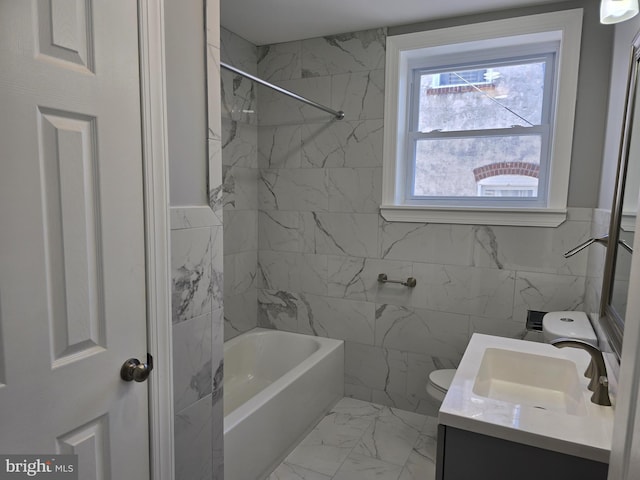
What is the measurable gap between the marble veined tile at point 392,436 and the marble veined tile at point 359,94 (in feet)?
6.44

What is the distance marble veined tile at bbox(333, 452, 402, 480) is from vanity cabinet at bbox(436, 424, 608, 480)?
109 centimetres

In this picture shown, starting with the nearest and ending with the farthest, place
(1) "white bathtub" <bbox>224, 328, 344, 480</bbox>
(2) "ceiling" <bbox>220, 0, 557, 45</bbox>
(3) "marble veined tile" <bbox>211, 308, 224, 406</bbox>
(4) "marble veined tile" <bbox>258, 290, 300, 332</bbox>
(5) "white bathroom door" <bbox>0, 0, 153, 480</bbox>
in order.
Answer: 1. (5) "white bathroom door" <bbox>0, 0, 153, 480</bbox>
2. (3) "marble veined tile" <bbox>211, 308, 224, 406</bbox>
3. (1) "white bathtub" <bbox>224, 328, 344, 480</bbox>
4. (2) "ceiling" <bbox>220, 0, 557, 45</bbox>
5. (4) "marble veined tile" <bbox>258, 290, 300, 332</bbox>

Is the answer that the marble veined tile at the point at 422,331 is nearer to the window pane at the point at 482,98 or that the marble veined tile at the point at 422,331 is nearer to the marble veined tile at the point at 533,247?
the marble veined tile at the point at 533,247

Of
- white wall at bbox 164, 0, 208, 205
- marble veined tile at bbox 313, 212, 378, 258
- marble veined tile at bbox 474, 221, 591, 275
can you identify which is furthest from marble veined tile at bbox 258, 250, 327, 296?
white wall at bbox 164, 0, 208, 205

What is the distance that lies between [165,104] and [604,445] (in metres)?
1.48

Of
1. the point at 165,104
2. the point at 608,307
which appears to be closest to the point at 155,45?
the point at 165,104

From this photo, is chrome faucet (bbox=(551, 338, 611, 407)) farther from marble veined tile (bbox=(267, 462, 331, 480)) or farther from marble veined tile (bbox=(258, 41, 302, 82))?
marble veined tile (bbox=(258, 41, 302, 82))

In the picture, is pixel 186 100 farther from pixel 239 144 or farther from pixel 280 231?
pixel 280 231

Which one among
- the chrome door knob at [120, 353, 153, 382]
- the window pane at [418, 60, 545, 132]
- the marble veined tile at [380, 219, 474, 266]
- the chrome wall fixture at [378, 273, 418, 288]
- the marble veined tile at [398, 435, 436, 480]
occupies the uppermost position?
the window pane at [418, 60, 545, 132]

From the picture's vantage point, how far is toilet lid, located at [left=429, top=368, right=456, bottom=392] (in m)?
2.34

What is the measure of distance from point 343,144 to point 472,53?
96 cm

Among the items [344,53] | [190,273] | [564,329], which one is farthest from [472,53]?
[190,273]

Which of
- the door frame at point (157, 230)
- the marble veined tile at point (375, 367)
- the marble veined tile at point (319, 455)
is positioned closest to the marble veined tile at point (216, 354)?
the door frame at point (157, 230)

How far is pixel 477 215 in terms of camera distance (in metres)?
2.47
